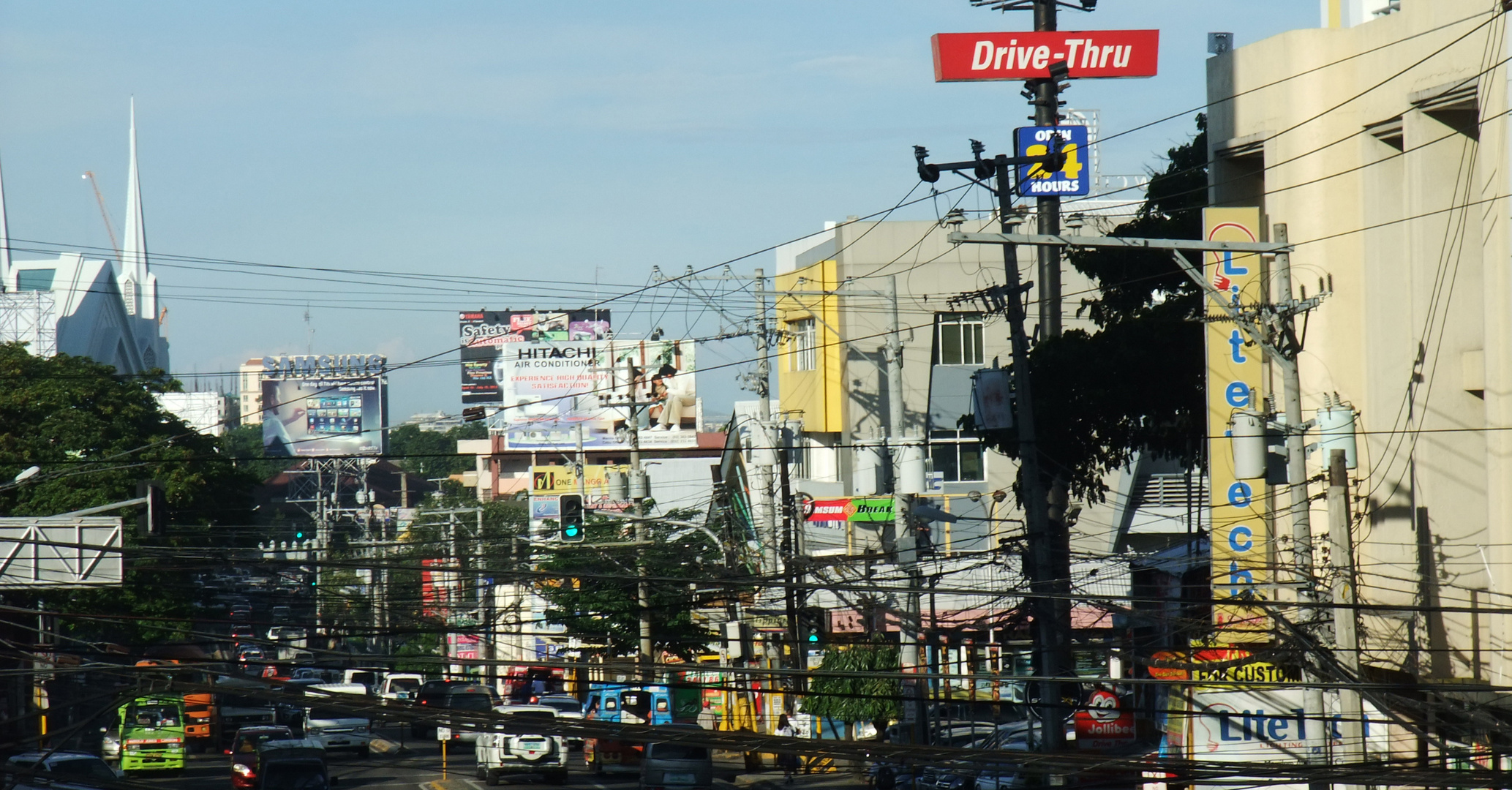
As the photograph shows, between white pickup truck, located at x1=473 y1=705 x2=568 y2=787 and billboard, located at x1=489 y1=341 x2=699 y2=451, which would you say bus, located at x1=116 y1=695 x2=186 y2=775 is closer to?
white pickup truck, located at x1=473 y1=705 x2=568 y2=787

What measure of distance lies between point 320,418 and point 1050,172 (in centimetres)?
11693

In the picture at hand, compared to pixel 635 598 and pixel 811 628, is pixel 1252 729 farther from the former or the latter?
pixel 635 598

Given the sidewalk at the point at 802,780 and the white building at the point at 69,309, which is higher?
the white building at the point at 69,309

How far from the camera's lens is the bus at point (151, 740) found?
32844mm

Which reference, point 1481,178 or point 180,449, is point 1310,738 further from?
point 180,449

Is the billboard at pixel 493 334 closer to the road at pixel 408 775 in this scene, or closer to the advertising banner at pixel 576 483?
the advertising banner at pixel 576 483

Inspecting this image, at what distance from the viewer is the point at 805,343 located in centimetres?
5288

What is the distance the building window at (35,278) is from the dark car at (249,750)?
A: 143 m

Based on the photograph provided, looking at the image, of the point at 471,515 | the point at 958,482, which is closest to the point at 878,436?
the point at 958,482

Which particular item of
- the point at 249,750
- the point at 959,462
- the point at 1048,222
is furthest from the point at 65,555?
the point at 959,462

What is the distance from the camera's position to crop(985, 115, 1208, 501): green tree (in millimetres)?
25391

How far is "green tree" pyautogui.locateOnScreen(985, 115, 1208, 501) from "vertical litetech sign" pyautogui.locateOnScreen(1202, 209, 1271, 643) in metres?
2.15

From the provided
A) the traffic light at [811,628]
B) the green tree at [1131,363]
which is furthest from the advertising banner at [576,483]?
the green tree at [1131,363]

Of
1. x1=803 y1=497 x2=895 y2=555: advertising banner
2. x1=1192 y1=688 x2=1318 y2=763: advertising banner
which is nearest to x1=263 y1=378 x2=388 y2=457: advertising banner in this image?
x1=803 y1=497 x2=895 y2=555: advertising banner
